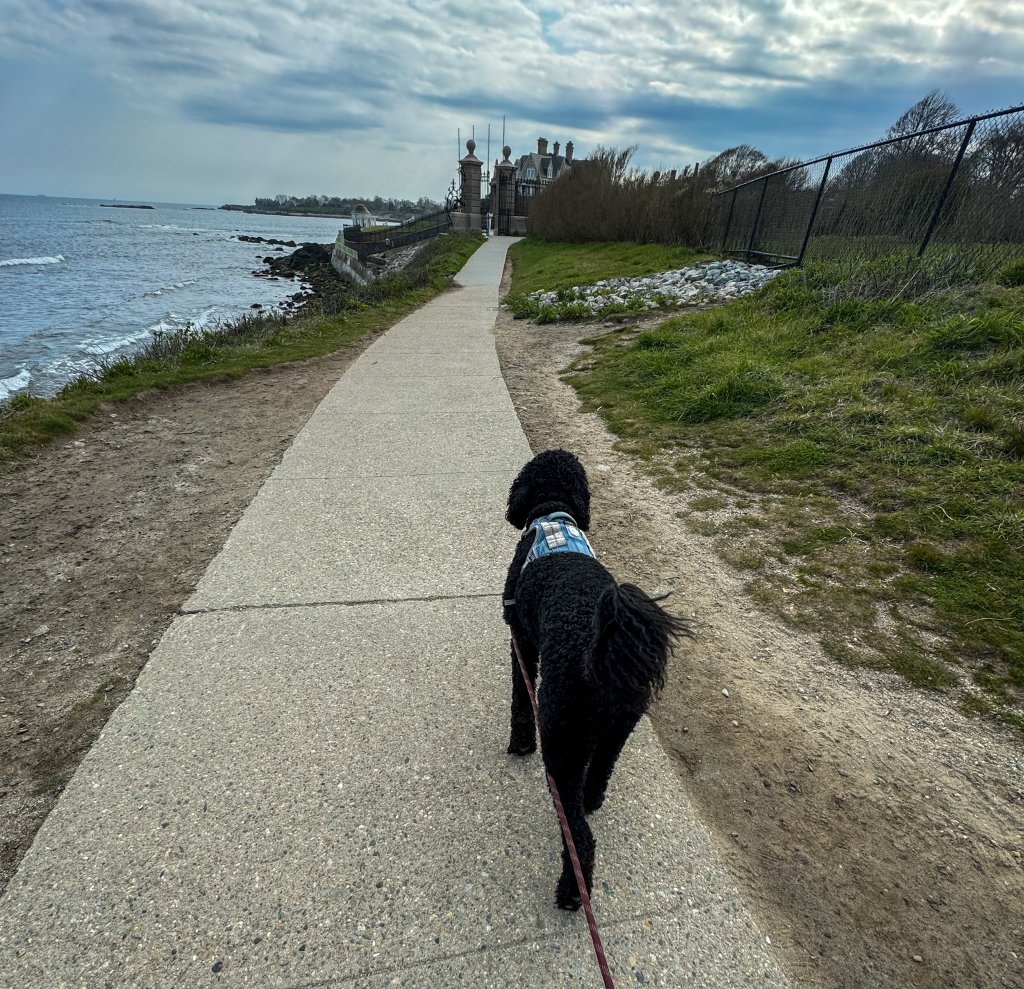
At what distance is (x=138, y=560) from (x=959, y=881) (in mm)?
4766

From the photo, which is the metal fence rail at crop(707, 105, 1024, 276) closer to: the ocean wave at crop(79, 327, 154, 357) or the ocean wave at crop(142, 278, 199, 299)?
the ocean wave at crop(79, 327, 154, 357)

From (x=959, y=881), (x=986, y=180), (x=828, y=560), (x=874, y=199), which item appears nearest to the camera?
(x=959, y=881)

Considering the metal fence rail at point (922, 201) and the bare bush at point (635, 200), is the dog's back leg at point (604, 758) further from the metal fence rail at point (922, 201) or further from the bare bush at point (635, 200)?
the bare bush at point (635, 200)

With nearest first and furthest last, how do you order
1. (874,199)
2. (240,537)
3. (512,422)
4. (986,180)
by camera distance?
(240,537) < (512,422) < (986,180) < (874,199)

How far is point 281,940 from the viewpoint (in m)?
1.80

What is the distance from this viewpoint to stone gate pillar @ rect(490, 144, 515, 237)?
4628 centimetres

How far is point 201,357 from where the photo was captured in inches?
348

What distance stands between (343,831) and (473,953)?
2.16 feet

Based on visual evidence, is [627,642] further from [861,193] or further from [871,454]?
[861,193]

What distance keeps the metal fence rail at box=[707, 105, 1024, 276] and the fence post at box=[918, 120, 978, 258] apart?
0.01 m

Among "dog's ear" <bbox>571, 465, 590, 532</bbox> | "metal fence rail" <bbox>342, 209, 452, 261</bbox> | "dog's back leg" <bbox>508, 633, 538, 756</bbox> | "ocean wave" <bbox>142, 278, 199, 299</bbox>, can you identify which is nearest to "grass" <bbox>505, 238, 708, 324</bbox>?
"dog's ear" <bbox>571, 465, 590, 532</bbox>

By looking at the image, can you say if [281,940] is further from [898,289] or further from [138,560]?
[898,289]

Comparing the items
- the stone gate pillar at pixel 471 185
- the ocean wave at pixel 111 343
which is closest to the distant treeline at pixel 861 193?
the ocean wave at pixel 111 343

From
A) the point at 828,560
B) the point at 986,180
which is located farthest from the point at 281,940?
the point at 986,180
